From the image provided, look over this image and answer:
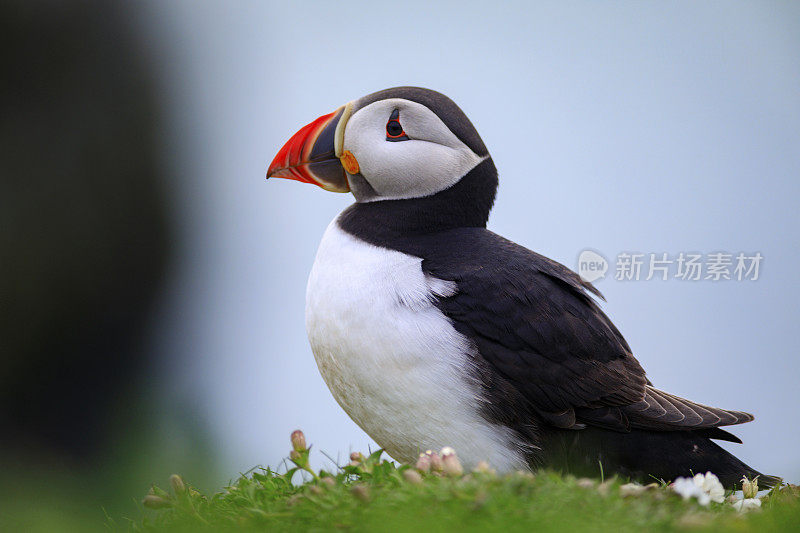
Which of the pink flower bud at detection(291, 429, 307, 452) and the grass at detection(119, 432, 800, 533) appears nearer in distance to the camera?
the grass at detection(119, 432, 800, 533)

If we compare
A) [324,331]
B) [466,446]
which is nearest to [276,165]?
[324,331]

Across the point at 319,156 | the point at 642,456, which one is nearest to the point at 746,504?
the point at 642,456

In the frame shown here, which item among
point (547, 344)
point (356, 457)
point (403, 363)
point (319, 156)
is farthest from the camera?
point (319, 156)

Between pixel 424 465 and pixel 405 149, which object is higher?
pixel 405 149

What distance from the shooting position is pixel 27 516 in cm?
265

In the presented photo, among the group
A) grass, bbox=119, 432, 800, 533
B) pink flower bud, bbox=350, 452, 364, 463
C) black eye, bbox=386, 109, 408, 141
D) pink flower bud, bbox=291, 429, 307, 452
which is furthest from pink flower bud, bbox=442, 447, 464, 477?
black eye, bbox=386, 109, 408, 141

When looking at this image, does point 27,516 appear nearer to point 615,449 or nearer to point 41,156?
point 615,449

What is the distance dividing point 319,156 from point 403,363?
960 mm

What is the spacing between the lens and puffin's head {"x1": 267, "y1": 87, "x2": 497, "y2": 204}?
3123mm

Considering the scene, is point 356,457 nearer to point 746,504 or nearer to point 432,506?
point 432,506

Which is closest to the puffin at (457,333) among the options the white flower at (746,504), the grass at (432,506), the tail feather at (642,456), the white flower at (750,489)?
the tail feather at (642,456)

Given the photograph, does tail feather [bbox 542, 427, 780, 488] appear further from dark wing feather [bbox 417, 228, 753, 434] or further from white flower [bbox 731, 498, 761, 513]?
white flower [bbox 731, 498, 761, 513]

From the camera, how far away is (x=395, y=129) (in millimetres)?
3148

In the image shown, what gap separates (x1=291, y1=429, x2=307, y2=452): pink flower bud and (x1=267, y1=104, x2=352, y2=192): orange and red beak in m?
1.17
